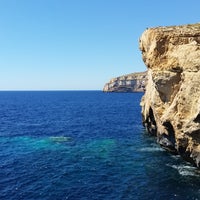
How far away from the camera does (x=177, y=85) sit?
178 ft

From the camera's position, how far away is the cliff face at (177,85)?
47.1 meters

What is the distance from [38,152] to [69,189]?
21.9 meters

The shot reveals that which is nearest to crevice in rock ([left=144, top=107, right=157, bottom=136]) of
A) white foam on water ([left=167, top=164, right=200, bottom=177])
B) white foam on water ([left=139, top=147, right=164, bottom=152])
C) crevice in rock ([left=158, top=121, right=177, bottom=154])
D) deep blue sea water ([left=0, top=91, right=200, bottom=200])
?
deep blue sea water ([left=0, top=91, right=200, bottom=200])

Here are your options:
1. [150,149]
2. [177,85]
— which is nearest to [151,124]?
[150,149]

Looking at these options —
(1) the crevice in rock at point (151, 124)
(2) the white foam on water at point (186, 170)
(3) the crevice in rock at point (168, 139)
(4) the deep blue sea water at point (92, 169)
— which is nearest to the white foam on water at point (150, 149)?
(4) the deep blue sea water at point (92, 169)

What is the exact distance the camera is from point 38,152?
6256 cm

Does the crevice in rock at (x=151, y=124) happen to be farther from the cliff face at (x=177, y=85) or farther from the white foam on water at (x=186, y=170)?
the white foam on water at (x=186, y=170)

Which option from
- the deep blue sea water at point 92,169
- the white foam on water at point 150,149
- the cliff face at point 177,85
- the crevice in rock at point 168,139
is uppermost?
the cliff face at point 177,85

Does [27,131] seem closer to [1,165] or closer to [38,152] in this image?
[38,152]

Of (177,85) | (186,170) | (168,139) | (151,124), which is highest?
(177,85)

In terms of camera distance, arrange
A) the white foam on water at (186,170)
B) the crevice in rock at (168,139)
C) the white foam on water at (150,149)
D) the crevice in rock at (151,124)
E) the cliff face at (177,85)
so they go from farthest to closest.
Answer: the crevice in rock at (151,124) < the white foam on water at (150,149) < the crevice in rock at (168,139) < the cliff face at (177,85) < the white foam on water at (186,170)

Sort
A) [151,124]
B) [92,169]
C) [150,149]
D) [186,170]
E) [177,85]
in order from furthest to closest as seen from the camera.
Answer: [151,124], [150,149], [177,85], [92,169], [186,170]

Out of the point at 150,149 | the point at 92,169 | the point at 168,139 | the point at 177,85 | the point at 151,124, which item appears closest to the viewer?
the point at 92,169

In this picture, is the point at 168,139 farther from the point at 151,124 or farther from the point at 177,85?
the point at 151,124
